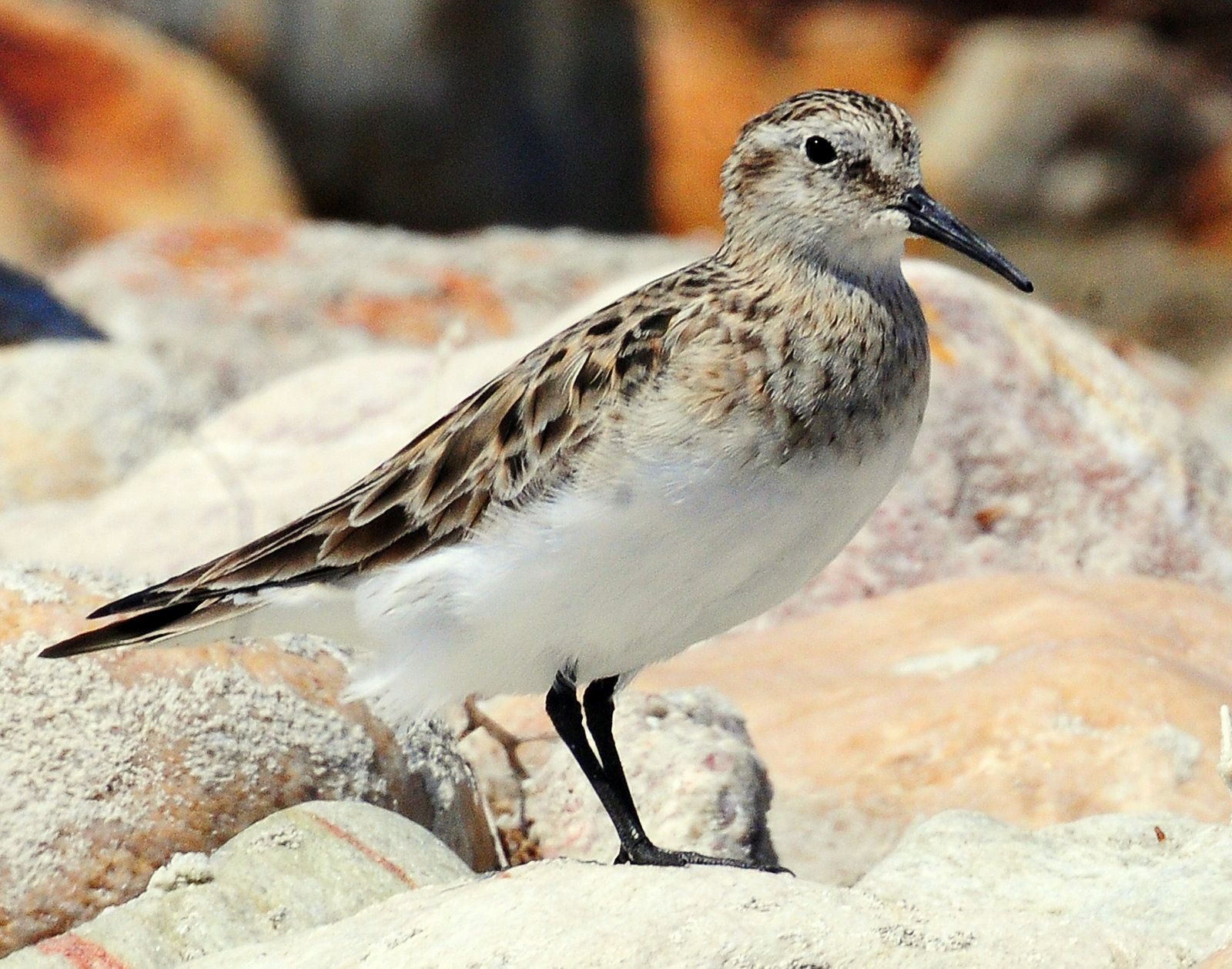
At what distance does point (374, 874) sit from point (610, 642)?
2.99 ft

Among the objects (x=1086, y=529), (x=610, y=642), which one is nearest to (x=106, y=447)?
(x=1086, y=529)

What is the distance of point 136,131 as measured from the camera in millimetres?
17984

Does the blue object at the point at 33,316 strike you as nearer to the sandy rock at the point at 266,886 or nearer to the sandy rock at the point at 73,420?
the sandy rock at the point at 73,420

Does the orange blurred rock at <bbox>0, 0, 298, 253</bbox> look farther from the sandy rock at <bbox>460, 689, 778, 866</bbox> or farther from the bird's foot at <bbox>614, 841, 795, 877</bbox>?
the bird's foot at <bbox>614, 841, 795, 877</bbox>

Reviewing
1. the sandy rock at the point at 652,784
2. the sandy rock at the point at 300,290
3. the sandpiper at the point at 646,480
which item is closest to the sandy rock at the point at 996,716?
the sandy rock at the point at 652,784

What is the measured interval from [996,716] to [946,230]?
1.98 meters

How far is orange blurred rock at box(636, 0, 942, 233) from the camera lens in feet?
66.9

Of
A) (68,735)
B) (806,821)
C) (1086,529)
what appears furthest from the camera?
(1086,529)

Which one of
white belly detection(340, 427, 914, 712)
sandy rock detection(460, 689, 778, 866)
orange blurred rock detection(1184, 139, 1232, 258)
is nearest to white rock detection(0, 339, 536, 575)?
sandy rock detection(460, 689, 778, 866)

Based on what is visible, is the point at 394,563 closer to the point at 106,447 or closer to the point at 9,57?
the point at 106,447

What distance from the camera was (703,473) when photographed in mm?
4824

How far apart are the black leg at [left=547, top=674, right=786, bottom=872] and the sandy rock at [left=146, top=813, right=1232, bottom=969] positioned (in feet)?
2.24

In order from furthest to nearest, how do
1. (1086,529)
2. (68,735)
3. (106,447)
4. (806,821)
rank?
(106,447) → (1086,529) → (806,821) → (68,735)

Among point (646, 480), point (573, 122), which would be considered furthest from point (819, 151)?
point (573, 122)
